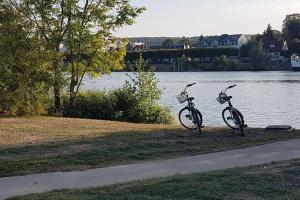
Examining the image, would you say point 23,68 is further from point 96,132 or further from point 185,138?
point 185,138

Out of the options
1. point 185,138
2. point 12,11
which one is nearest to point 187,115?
point 185,138

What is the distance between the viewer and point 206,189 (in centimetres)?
793

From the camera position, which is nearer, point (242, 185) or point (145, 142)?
point (242, 185)

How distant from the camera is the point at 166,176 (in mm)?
9328

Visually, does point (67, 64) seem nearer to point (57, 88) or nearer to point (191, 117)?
point (57, 88)

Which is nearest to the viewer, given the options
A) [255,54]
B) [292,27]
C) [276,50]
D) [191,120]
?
[191,120]

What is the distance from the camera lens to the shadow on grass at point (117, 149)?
33.9 feet

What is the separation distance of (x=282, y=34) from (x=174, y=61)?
32954 millimetres

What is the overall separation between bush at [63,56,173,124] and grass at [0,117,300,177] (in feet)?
17.3

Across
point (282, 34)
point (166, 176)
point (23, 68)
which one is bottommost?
point (166, 176)

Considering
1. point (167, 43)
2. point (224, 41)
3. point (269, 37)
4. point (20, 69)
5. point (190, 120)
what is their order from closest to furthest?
point (190, 120) < point (20, 69) < point (269, 37) < point (167, 43) < point (224, 41)

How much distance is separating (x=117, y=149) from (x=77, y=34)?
10.3m

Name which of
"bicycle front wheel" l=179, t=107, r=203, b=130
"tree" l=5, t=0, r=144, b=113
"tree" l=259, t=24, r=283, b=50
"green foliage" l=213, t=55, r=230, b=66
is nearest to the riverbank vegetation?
"tree" l=5, t=0, r=144, b=113

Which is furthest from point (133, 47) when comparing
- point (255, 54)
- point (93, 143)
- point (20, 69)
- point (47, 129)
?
point (255, 54)
